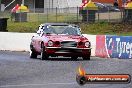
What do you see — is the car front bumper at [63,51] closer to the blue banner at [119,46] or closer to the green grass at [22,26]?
the blue banner at [119,46]

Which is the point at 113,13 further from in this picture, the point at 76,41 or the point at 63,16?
the point at 76,41

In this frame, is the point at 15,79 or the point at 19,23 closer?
the point at 15,79

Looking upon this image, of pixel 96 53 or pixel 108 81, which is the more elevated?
pixel 108 81

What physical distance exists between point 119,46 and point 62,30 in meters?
2.94

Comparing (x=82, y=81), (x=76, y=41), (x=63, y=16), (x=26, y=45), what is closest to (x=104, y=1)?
(x=63, y=16)

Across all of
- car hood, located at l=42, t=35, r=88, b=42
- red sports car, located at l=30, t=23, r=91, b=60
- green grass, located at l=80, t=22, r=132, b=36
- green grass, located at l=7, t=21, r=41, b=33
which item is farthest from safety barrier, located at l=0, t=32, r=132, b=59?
green grass, located at l=7, t=21, r=41, b=33

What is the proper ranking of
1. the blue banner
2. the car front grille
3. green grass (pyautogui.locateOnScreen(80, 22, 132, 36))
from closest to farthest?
the car front grille → the blue banner → green grass (pyautogui.locateOnScreen(80, 22, 132, 36))

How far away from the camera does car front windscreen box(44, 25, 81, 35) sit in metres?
20.3

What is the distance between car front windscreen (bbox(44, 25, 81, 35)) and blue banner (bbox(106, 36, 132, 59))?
89.5 inches

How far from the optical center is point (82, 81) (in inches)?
196

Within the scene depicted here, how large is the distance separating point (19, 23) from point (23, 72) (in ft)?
103

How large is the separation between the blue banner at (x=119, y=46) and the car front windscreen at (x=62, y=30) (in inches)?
89.5

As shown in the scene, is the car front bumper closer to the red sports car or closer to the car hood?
the red sports car

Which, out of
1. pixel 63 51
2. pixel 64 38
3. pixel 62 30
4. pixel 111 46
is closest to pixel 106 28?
pixel 111 46
